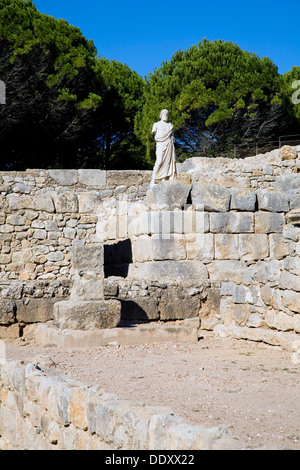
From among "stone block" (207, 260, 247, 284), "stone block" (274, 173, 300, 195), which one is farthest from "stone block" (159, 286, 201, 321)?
"stone block" (274, 173, 300, 195)

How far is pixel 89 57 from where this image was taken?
21219 millimetres

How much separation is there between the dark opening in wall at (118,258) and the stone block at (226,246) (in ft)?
4.71

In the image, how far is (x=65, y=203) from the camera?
42.6ft

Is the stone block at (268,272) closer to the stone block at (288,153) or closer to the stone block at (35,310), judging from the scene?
the stone block at (35,310)

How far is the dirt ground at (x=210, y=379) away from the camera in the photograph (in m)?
3.47

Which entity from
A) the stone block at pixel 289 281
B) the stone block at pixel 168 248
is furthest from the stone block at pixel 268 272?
the stone block at pixel 168 248

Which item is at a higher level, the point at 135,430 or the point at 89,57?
the point at 89,57

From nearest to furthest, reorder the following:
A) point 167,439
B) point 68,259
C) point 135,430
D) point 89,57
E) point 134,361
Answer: point 167,439
point 135,430
point 134,361
point 68,259
point 89,57

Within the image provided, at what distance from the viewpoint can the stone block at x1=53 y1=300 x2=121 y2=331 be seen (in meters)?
6.61

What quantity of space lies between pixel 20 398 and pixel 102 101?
61.7 feet

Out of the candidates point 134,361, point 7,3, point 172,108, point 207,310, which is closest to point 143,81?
point 172,108

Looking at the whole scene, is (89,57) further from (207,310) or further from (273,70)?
(207,310)

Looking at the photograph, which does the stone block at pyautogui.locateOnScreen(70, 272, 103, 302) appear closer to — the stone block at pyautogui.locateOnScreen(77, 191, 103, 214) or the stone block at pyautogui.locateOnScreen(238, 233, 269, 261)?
the stone block at pyautogui.locateOnScreen(238, 233, 269, 261)

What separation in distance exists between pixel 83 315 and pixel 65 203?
21.8 ft
